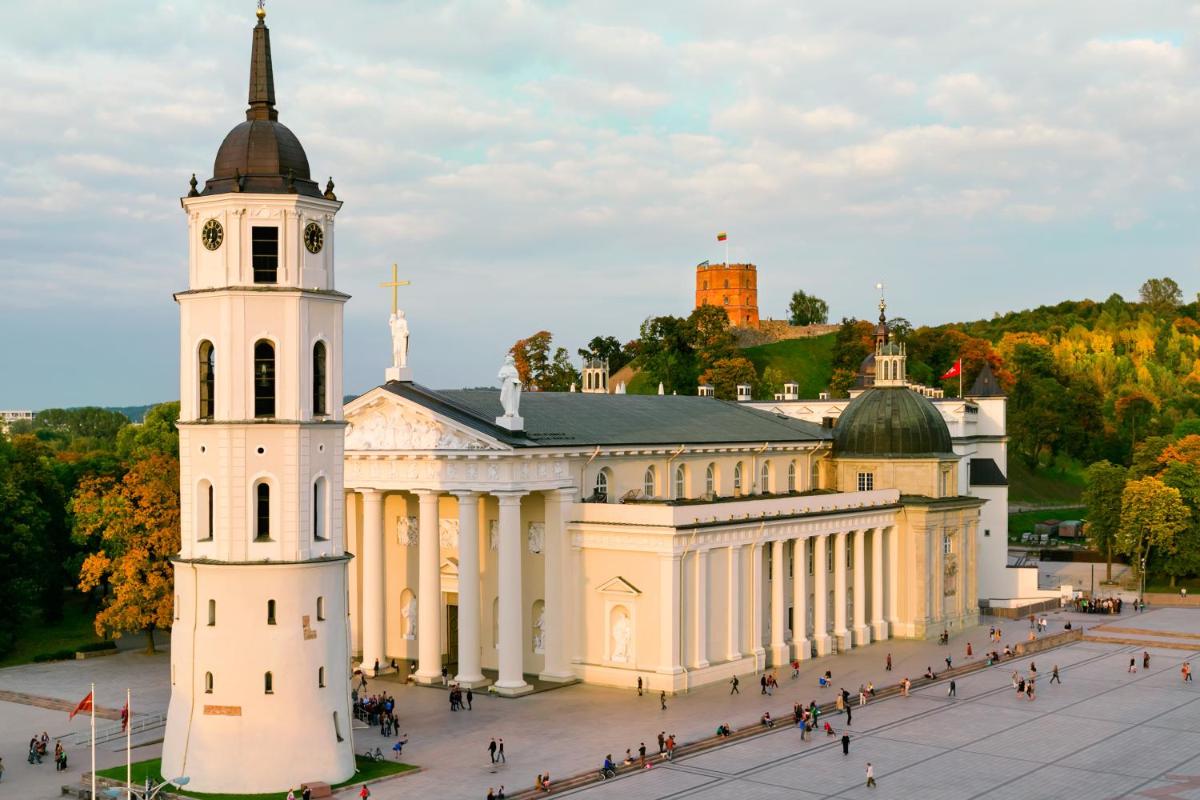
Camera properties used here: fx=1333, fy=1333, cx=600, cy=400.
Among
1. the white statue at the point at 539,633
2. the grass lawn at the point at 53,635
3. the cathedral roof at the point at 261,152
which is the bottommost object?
the grass lawn at the point at 53,635

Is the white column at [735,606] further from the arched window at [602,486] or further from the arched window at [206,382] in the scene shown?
the arched window at [206,382]

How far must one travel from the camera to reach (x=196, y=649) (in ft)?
129

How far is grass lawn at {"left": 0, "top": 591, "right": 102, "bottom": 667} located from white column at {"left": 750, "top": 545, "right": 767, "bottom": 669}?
3365 cm

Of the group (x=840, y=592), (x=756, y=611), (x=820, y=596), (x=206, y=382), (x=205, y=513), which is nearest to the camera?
(x=205, y=513)

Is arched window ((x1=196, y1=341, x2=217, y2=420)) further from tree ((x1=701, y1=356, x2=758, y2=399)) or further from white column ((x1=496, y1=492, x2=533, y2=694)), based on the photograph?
tree ((x1=701, y1=356, x2=758, y2=399))

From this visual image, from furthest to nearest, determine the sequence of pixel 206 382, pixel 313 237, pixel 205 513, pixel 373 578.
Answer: pixel 373 578 < pixel 313 237 < pixel 206 382 < pixel 205 513

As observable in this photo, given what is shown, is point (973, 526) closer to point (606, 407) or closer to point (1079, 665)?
point (1079, 665)

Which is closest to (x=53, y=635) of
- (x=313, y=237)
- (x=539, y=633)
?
(x=539, y=633)

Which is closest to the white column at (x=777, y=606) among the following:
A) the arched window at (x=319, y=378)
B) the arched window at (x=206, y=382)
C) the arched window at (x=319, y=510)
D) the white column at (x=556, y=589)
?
the white column at (x=556, y=589)

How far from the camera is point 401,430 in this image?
56375 mm

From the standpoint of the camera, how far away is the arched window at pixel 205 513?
40.0 metres

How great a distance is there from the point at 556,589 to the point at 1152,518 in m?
51.1

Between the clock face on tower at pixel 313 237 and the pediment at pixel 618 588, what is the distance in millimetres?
20994

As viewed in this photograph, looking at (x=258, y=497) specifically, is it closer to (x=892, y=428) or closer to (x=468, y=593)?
(x=468, y=593)
